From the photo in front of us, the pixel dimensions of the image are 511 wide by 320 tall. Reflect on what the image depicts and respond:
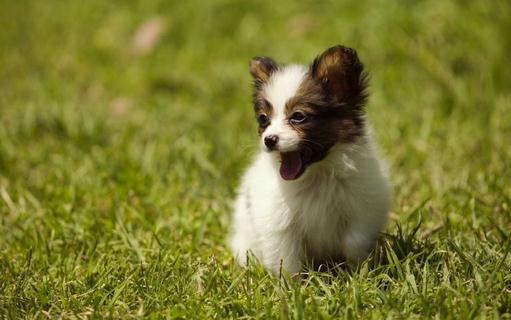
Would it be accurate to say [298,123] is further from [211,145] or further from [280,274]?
[211,145]

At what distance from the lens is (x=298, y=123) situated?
3.85 m

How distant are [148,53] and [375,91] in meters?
3.38

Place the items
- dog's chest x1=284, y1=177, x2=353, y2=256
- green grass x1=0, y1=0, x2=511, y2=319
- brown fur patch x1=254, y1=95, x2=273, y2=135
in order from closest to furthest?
green grass x1=0, y1=0, x2=511, y2=319 → brown fur patch x1=254, y1=95, x2=273, y2=135 → dog's chest x1=284, y1=177, x2=353, y2=256

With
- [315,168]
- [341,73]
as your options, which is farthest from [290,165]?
[341,73]

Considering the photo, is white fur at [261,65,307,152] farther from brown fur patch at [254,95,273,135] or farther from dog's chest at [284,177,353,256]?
dog's chest at [284,177,353,256]

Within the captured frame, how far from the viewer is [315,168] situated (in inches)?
161

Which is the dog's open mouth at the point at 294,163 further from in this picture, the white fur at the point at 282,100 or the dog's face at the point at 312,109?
the white fur at the point at 282,100

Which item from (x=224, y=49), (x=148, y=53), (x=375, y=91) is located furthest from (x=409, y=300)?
(x=148, y=53)

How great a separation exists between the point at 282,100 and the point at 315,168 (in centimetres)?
47

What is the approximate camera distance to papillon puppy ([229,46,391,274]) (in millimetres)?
3855

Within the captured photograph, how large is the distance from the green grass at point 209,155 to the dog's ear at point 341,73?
84 centimetres

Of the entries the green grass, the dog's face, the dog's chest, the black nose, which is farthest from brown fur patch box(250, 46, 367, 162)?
the green grass

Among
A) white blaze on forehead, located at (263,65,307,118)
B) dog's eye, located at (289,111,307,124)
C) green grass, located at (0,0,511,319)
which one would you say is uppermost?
white blaze on forehead, located at (263,65,307,118)

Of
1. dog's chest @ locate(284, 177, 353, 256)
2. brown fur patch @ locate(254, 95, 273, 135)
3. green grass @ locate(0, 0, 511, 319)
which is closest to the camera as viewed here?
green grass @ locate(0, 0, 511, 319)
